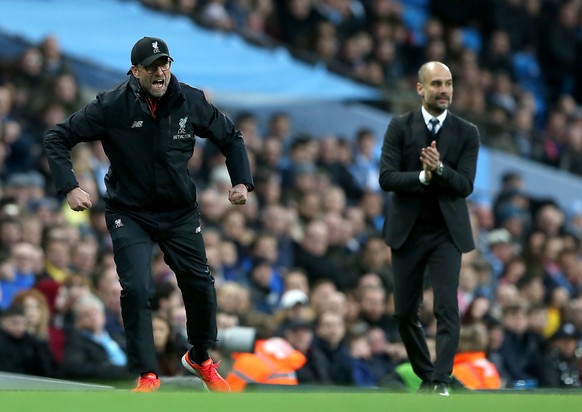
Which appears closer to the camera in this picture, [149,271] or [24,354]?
[149,271]

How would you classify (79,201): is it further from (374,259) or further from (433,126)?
(374,259)

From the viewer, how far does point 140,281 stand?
934 centimetres

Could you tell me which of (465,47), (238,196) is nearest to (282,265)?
(238,196)

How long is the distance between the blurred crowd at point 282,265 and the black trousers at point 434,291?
0.94 meters

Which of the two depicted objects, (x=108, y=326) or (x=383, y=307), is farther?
(x=383, y=307)

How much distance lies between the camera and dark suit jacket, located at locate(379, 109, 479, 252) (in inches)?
407

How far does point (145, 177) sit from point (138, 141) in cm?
22

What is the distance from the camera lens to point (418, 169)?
10484mm

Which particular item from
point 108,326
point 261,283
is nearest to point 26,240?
point 108,326

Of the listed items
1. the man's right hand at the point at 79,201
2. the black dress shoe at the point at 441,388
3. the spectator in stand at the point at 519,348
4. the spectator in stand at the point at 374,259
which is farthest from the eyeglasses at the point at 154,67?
the spectator in stand at the point at 374,259

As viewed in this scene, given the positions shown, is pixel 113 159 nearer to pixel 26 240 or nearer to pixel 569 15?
pixel 26 240

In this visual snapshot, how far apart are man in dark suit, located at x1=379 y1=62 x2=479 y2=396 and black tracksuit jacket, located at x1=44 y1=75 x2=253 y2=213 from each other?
1532 millimetres

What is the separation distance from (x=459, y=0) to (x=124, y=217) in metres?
16.8

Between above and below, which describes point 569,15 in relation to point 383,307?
above
